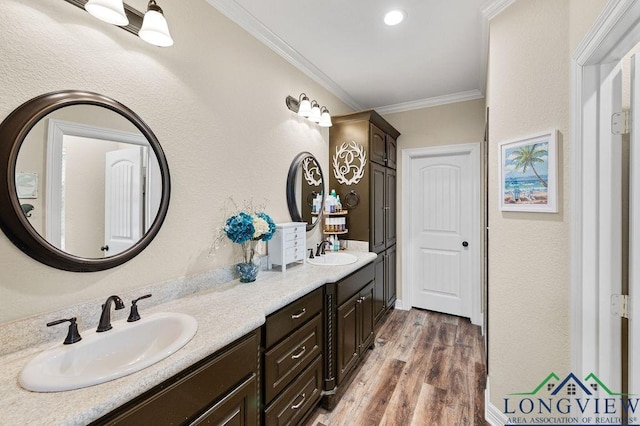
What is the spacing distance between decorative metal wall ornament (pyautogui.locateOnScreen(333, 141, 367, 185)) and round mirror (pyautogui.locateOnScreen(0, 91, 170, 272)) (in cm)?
191

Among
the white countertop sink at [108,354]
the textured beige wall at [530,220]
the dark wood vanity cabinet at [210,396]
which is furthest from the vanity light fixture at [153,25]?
the textured beige wall at [530,220]

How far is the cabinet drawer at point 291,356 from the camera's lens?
1.36m

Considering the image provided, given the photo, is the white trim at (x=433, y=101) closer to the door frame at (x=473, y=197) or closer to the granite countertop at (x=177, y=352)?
the door frame at (x=473, y=197)

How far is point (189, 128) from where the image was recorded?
61.3 inches

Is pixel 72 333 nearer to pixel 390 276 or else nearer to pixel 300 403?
pixel 300 403

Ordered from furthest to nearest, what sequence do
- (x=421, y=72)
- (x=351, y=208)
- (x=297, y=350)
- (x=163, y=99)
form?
(x=351, y=208), (x=421, y=72), (x=297, y=350), (x=163, y=99)

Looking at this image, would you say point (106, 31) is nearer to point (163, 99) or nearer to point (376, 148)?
point (163, 99)

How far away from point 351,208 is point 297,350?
1728 millimetres

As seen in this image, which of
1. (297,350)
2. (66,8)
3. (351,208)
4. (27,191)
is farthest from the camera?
(351,208)

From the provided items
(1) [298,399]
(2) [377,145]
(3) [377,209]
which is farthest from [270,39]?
(1) [298,399]

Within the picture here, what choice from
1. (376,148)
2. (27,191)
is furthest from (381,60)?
(27,191)

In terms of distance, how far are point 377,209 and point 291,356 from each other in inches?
76.0

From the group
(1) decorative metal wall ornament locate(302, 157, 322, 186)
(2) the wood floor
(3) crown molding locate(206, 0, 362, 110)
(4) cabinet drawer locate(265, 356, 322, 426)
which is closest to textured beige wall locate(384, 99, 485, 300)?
(2) the wood floor

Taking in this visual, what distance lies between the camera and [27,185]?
101 cm
